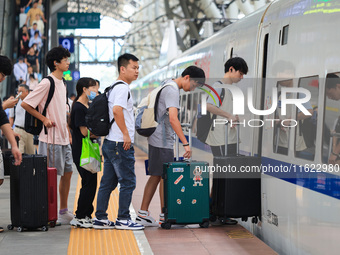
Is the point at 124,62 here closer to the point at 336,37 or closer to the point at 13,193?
the point at 13,193

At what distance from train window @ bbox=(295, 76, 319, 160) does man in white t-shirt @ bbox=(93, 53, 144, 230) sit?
1.90 m

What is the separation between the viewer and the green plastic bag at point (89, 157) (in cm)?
727

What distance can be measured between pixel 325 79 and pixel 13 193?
11.7 ft

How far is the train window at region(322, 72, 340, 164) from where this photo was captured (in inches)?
194

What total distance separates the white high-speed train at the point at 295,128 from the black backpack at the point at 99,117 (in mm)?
1559

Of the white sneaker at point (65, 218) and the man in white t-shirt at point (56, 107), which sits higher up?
the man in white t-shirt at point (56, 107)

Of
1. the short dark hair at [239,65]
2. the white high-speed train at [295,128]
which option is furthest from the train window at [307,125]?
the short dark hair at [239,65]

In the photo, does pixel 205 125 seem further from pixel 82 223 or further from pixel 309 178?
pixel 309 178

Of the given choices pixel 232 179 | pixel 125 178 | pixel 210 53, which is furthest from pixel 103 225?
pixel 210 53

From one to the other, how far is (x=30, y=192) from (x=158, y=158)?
4.62ft

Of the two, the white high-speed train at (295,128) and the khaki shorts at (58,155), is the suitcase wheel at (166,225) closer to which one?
the white high-speed train at (295,128)

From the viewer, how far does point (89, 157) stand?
7289 mm

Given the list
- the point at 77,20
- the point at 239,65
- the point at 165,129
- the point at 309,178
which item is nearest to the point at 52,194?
the point at 165,129

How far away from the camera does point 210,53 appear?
439 inches
